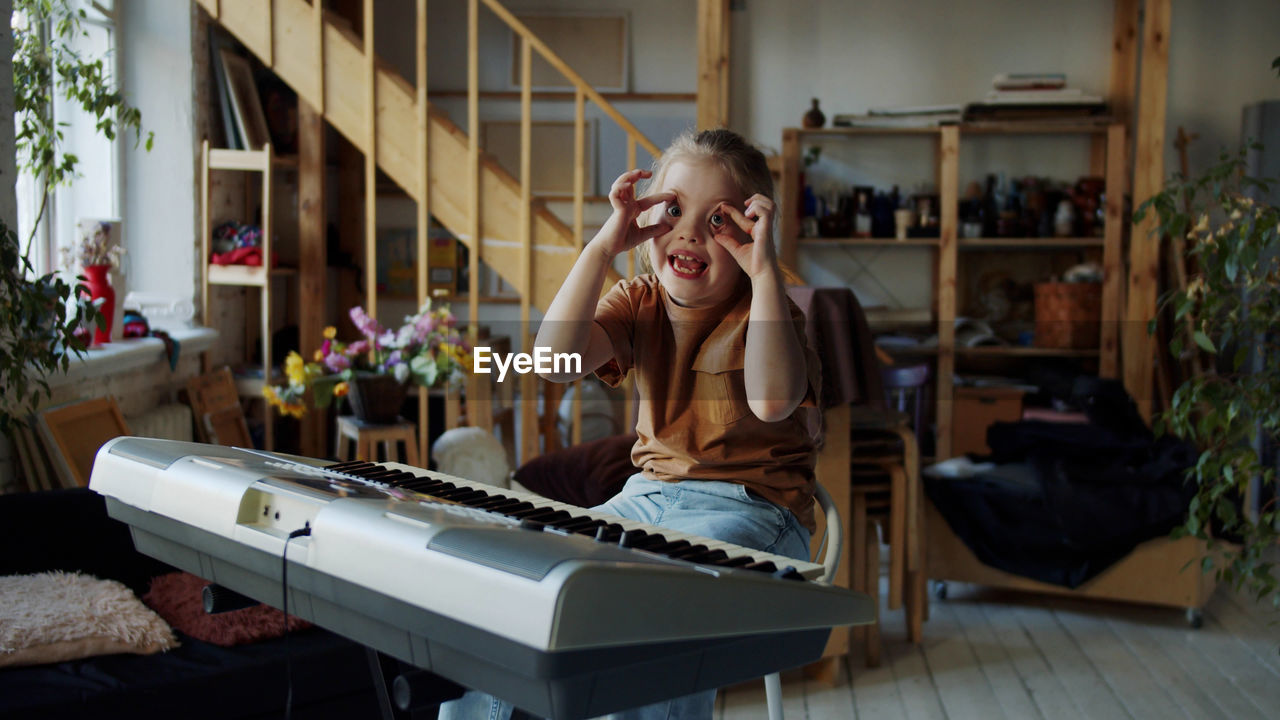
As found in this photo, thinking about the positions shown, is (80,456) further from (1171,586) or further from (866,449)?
(1171,586)

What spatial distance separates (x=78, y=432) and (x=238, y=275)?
147cm

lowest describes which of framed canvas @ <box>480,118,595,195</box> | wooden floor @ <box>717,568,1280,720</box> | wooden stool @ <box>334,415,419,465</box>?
wooden floor @ <box>717,568,1280,720</box>

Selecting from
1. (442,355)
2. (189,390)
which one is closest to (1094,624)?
(442,355)

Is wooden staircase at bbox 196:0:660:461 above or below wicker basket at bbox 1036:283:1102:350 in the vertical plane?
above

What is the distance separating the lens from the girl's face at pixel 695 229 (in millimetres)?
1442

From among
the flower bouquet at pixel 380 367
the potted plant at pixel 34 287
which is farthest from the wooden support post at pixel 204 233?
the flower bouquet at pixel 380 367

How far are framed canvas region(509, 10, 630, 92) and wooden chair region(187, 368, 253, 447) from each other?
2387 mm

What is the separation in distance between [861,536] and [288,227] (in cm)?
332

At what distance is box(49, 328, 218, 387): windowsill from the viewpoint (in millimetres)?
3043

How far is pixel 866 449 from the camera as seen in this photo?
309 cm

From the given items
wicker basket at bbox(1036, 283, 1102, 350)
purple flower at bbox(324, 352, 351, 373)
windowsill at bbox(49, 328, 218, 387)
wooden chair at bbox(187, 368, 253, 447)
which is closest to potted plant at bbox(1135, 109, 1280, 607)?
purple flower at bbox(324, 352, 351, 373)

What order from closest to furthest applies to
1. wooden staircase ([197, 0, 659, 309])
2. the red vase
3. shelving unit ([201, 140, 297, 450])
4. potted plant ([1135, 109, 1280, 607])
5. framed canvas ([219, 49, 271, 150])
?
1. potted plant ([1135, 109, 1280, 607])
2. the red vase
3. wooden staircase ([197, 0, 659, 309])
4. shelving unit ([201, 140, 297, 450])
5. framed canvas ([219, 49, 271, 150])

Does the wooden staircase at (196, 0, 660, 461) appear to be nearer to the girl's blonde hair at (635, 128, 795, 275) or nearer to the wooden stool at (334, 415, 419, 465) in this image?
the wooden stool at (334, 415, 419, 465)

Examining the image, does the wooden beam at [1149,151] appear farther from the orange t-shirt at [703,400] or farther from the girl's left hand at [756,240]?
the girl's left hand at [756,240]
